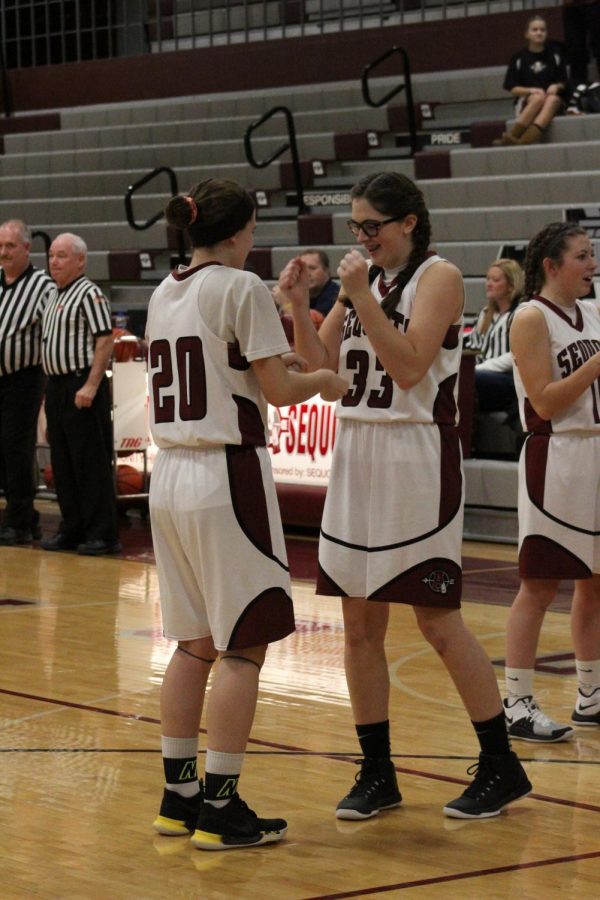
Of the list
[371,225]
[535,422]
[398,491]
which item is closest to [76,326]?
[535,422]

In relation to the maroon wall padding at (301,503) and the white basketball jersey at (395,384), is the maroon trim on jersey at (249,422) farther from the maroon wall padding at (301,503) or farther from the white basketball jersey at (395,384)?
the maroon wall padding at (301,503)

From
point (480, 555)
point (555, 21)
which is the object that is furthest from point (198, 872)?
point (555, 21)

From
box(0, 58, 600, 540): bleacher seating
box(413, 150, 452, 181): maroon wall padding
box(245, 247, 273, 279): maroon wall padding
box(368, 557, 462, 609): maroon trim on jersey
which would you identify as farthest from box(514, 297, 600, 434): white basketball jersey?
box(413, 150, 452, 181): maroon wall padding

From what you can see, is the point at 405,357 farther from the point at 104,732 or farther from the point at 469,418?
the point at 469,418

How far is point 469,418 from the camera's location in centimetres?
888

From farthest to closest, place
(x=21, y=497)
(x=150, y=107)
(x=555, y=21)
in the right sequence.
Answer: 1. (x=150, y=107)
2. (x=555, y=21)
3. (x=21, y=497)

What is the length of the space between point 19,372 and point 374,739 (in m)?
5.38

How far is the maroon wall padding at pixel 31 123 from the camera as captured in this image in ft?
54.7

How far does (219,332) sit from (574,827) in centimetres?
149

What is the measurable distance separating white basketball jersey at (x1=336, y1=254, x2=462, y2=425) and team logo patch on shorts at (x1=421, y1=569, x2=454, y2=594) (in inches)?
14.7

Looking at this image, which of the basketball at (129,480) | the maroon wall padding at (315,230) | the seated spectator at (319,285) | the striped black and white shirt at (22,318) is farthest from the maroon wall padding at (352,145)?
the striped black and white shirt at (22,318)

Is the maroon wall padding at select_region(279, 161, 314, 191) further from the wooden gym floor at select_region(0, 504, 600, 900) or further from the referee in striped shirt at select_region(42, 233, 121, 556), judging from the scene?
the wooden gym floor at select_region(0, 504, 600, 900)

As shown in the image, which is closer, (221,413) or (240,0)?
(221,413)

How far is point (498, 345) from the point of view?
9297mm
